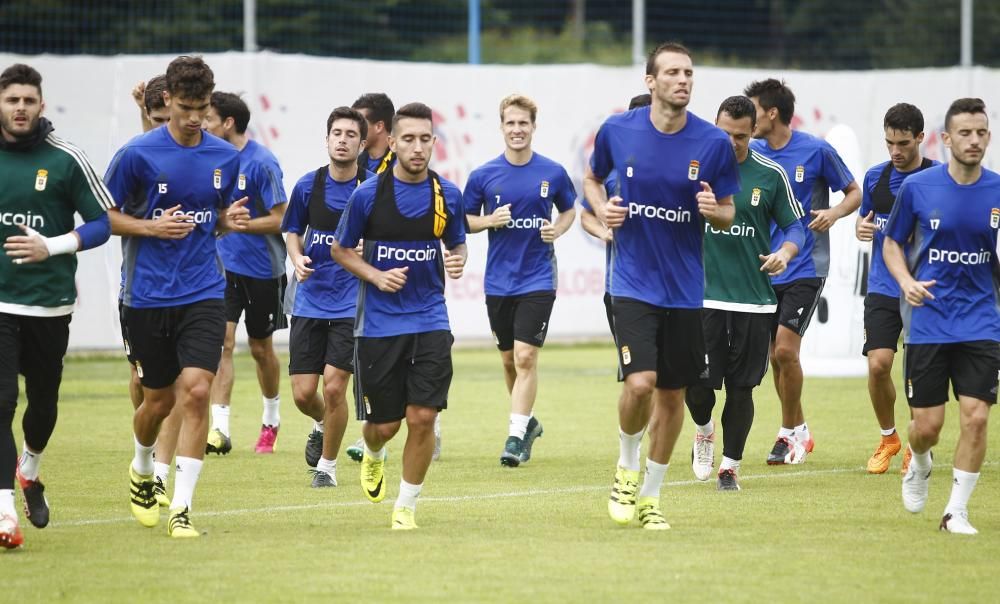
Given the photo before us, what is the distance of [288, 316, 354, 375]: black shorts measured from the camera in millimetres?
11172

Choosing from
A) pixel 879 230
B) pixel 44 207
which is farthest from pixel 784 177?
pixel 44 207

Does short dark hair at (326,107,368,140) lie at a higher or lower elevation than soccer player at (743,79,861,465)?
higher

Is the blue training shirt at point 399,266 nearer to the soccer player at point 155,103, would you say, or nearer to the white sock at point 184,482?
the white sock at point 184,482

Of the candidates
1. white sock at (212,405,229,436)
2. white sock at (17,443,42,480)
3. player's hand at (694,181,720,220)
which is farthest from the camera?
white sock at (212,405,229,436)

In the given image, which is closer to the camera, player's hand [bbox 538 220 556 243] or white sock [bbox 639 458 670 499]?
white sock [bbox 639 458 670 499]

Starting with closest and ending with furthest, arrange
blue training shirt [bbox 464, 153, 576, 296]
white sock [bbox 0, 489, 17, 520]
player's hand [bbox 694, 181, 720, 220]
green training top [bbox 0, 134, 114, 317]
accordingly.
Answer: white sock [bbox 0, 489, 17, 520], green training top [bbox 0, 134, 114, 317], player's hand [bbox 694, 181, 720, 220], blue training shirt [bbox 464, 153, 576, 296]

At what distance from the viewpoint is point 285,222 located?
10836 millimetres

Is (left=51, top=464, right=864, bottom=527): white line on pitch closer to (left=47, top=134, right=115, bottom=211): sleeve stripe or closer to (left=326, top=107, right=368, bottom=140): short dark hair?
(left=47, top=134, right=115, bottom=211): sleeve stripe

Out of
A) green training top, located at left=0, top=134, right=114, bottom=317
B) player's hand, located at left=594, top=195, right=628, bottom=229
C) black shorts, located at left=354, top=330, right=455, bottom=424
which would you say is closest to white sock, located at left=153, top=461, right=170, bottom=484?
green training top, located at left=0, top=134, right=114, bottom=317

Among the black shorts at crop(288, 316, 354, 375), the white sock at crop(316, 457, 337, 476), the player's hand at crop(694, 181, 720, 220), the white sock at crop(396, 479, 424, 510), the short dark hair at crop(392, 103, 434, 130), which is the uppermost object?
the short dark hair at crop(392, 103, 434, 130)

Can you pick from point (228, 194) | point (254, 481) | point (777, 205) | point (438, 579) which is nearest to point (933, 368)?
point (777, 205)

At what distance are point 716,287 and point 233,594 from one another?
4782 mm

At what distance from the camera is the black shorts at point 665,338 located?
345 inches

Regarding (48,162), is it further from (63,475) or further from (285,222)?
(63,475)
